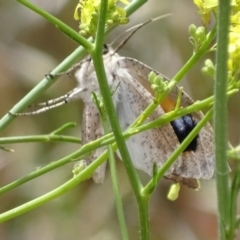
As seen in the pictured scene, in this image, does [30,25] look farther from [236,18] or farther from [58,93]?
[236,18]

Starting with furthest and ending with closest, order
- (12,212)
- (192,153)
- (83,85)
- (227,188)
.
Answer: (83,85) → (192,153) → (12,212) → (227,188)

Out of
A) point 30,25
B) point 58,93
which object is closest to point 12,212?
point 58,93

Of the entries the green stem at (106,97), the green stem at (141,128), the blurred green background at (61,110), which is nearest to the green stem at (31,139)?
→ the green stem at (141,128)

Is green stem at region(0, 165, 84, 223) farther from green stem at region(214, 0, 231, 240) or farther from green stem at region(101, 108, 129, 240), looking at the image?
green stem at region(214, 0, 231, 240)

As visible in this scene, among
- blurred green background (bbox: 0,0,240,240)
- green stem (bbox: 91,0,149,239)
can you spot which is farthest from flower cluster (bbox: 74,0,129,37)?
blurred green background (bbox: 0,0,240,240)

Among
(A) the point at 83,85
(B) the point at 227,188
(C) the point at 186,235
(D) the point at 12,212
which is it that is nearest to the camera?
(B) the point at 227,188

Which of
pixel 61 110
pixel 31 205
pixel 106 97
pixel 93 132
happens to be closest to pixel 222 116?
pixel 106 97
